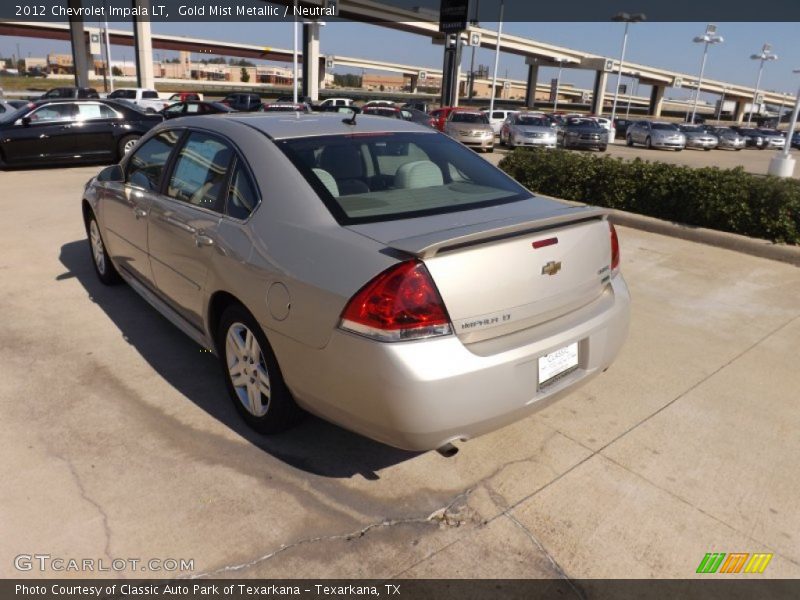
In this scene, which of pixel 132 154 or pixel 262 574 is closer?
pixel 262 574

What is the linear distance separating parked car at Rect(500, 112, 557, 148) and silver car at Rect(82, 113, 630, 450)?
21.0 meters

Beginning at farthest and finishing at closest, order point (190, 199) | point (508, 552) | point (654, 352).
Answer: point (654, 352) < point (190, 199) < point (508, 552)

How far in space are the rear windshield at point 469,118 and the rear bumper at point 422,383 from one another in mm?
21216

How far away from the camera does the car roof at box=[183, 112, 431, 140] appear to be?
3455 mm

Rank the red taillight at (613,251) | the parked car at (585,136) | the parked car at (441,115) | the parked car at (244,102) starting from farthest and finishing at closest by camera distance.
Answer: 1. the parked car at (244,102)
2. the parked car at (585,136)
3. the parked car at (441,115)
4. the red taillight at (613,251)

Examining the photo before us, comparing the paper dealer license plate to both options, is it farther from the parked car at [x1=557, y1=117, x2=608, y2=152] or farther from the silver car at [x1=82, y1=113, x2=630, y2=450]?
the parked car at [x1=557, y1=117, x2=608, y2=152]

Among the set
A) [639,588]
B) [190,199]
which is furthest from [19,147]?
[639,588]

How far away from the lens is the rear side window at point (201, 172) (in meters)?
3.45

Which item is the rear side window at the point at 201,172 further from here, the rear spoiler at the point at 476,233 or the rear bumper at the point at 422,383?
the rear spoiler at the point at 476,233

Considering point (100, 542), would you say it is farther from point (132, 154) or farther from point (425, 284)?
point (132, 154)

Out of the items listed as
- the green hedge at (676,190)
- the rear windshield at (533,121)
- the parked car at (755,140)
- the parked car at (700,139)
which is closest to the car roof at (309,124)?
the green hedge at (676,190)

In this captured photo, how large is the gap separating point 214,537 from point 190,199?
1.98m

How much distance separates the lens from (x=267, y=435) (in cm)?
332

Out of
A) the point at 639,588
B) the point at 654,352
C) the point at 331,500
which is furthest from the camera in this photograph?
the point at 654,352
